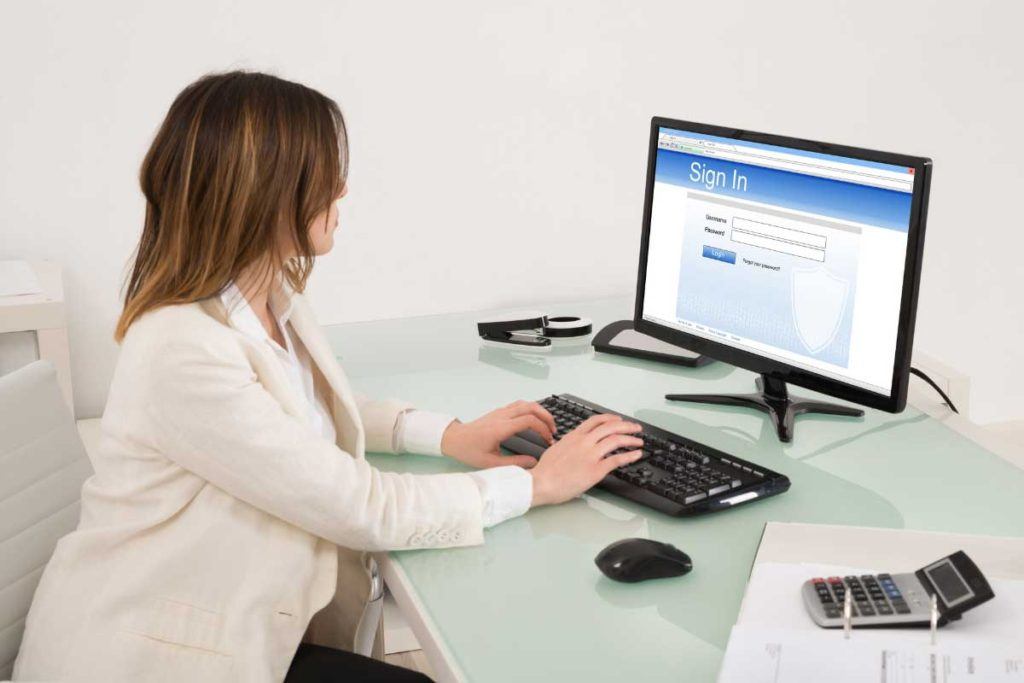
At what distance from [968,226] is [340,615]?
2310 mm

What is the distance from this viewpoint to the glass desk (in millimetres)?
1121

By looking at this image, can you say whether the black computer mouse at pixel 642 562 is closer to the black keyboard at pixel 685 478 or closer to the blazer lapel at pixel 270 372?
the black keyboard at pixel 685 478

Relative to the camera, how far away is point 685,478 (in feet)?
4.73

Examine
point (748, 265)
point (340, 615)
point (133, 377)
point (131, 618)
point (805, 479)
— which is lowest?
point (340, 615)

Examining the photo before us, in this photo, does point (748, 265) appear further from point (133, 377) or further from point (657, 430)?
point (133, 377)

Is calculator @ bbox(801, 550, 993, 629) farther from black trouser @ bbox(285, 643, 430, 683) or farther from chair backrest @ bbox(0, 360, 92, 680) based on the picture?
chair backrest @ bbox(0, 360, 92, 680)

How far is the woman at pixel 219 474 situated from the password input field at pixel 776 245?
1.79 ft

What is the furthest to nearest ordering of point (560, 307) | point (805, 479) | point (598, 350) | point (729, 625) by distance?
1. point (560, 307)
2. point (598, 350)
3. point (805, 479)
4. point (729, 625)

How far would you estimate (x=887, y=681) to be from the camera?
3.22 ft

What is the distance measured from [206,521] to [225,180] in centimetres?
38

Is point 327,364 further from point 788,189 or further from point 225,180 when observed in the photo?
point 788,189

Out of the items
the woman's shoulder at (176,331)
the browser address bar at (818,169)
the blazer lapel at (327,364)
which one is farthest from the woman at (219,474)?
the browser address bar at (818,169)

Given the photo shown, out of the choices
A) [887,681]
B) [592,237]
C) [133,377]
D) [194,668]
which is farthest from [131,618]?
[592,237]

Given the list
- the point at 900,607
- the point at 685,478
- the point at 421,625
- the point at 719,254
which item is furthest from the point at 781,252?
the point at 421,625
